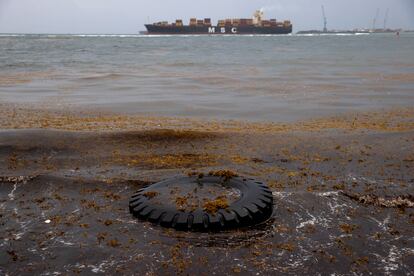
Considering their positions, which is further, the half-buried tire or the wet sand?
the half-buried tire

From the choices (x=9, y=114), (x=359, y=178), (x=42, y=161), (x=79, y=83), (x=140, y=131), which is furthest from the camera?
(x=79, y=83)

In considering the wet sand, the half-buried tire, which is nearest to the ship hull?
the wet sand

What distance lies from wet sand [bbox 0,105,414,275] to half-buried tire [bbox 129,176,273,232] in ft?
0.33

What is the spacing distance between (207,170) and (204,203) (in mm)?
1199

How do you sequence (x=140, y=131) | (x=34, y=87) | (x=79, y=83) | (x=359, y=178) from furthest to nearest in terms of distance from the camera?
(x=79, y=83)
(x=34, y=87)
(x=140, y=131)
(x=359, y=178)

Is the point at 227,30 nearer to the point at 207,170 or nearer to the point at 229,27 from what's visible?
the point at 229,27

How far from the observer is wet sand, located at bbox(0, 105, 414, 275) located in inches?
117

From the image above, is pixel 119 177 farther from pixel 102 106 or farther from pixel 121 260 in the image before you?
pixel 102 106

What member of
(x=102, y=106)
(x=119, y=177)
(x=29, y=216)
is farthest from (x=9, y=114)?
(x=29, y=216)

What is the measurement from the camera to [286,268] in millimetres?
2850

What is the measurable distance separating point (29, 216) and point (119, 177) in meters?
1.16

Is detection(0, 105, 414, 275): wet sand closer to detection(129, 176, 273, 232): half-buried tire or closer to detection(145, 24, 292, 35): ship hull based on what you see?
detection(129, 176, 273, 232): half-buried tire

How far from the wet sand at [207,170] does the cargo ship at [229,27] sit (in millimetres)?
110878

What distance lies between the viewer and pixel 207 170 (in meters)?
4.83
